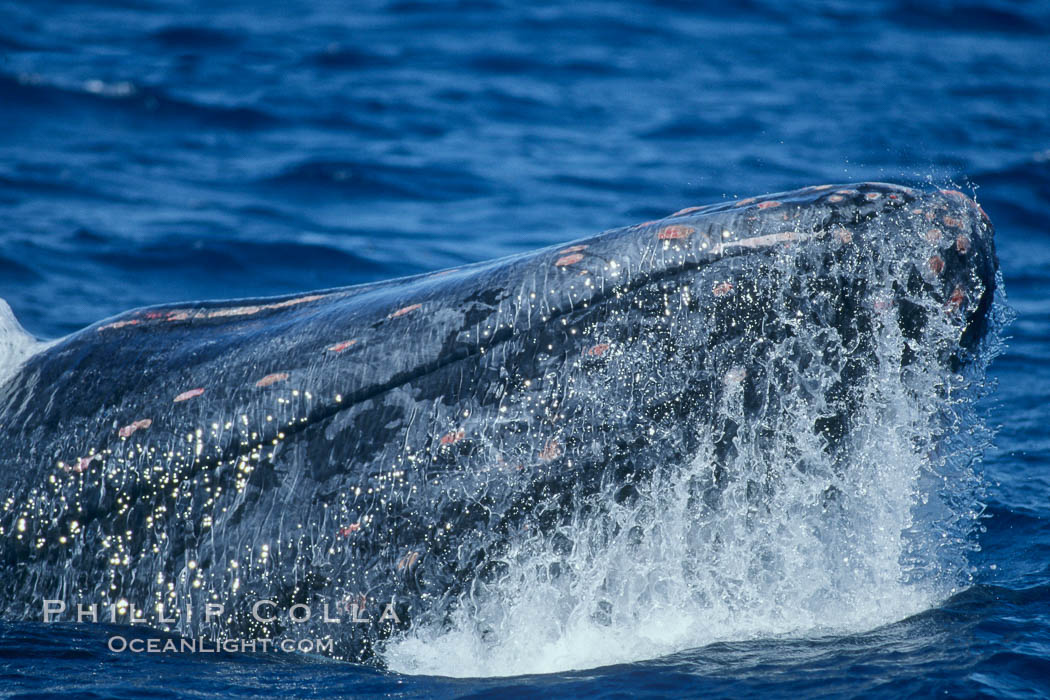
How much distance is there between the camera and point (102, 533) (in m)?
5.13

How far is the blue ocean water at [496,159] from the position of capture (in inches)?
207

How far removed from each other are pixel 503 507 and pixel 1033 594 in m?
3.03

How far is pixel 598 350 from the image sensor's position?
16.0ft

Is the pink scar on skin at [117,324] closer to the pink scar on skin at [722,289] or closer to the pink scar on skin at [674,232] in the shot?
the pink scar on skin at [674,232]

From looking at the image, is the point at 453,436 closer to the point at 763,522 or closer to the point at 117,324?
the point at 763,522

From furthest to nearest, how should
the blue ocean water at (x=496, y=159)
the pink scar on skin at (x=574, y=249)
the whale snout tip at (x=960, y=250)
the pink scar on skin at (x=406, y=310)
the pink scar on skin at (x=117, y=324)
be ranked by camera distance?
1. the pink scar on skin at (x=117, y=324)
2. the blue ocean water at (x=496, y=159)
3. the pink scar on skin at (x=406, y=310)
4. the pink scar on skin at (x=574, y=249)
5. the whale snout tip at (x=960, y=250)

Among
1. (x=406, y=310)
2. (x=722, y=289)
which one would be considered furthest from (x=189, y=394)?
(x=722, y=289)

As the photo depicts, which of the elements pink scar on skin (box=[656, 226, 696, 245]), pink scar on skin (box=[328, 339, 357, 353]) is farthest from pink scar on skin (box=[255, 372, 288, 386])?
pink scar on skin (box=[656, 226, 696, 245])

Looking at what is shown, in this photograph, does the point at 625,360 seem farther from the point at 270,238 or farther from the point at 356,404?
the point at 270,238

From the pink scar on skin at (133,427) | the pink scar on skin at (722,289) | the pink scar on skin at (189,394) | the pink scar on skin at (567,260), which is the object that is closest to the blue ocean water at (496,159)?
the pink scar on skin at (133,427)

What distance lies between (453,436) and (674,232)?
1258mm

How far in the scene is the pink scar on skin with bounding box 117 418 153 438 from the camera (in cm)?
516

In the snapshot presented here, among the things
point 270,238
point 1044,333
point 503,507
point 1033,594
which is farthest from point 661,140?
point 503,507

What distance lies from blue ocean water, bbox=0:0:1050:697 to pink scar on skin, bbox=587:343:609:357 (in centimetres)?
145
